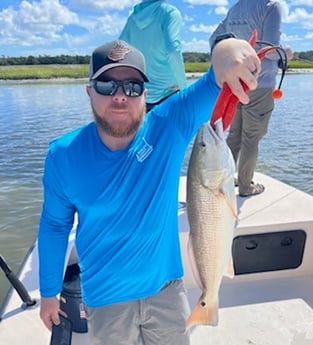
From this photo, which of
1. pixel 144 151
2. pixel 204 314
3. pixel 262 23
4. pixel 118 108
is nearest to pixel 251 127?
pixel 262 23

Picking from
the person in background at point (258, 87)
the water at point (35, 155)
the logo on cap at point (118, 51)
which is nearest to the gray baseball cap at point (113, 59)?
the logo on cap at point (118, 51)

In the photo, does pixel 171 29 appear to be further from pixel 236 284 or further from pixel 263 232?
pixel 236 284

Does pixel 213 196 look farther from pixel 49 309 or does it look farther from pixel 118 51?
pixel 49 309

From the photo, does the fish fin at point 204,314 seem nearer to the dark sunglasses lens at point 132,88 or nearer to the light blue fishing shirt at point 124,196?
the light blue fishing shirt at point 124,196

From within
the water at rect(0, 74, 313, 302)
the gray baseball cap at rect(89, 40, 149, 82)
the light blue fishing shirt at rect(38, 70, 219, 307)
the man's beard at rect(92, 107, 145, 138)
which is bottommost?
the water at rect(0, 74, 313, 302)

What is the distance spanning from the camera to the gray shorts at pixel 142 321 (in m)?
1.86

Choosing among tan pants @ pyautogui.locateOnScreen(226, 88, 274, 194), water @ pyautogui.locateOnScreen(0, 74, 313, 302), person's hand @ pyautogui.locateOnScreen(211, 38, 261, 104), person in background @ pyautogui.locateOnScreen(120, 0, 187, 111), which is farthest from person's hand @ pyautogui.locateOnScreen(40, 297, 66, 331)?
water @ pyautogui.locateOnScreen(0, 74, 313, 302)

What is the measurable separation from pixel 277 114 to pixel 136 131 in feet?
53.8

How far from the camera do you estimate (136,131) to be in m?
1.83

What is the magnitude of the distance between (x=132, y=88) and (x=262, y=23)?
6.86 feet

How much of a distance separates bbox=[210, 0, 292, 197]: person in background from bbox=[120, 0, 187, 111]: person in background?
1.04 feet

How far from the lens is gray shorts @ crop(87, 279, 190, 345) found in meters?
1.86

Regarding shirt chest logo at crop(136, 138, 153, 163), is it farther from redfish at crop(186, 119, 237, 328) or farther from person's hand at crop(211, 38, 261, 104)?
person's hand at crop(211, 38, 261, 104)

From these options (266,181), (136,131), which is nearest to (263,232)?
(266,181)
